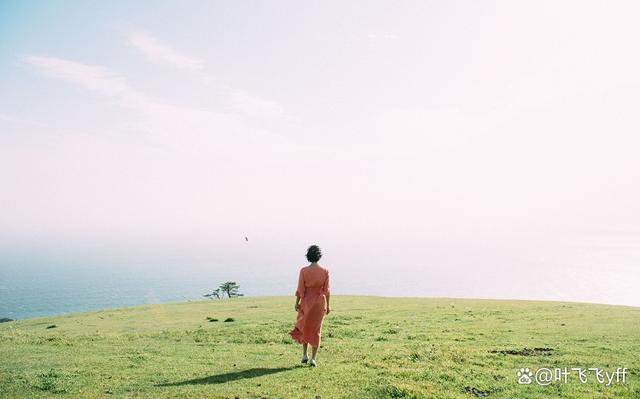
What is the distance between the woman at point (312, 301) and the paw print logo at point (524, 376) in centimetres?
569

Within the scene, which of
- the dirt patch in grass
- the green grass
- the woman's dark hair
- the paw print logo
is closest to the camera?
the green grass

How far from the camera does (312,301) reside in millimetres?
14039

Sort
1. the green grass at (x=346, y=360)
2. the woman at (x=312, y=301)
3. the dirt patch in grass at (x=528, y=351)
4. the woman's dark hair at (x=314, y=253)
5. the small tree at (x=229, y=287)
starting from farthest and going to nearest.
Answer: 1. the small tree at (x=229, y=287)
2. the dirt patch in grass at (x=528, y=351)
3. the woman at (x=312, y=301)
4. the woman's dark hair at (x=314, y=253)
5. the green grass at (x=346, y=360)

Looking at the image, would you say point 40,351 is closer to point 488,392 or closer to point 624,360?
point 488,392

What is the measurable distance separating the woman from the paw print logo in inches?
224

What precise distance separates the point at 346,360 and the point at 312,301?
2602mm

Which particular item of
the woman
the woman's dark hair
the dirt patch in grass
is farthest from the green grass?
the woman's dark hair

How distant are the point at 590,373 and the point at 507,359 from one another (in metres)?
2.36

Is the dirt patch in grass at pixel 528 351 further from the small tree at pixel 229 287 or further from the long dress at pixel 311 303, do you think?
the small tree at pixel 229 287

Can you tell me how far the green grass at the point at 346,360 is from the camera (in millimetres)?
11430

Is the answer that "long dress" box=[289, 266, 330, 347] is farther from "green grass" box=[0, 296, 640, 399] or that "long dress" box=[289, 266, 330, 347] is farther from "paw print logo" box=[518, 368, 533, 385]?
"paw print logo" box=[518, 368, 533, 385]

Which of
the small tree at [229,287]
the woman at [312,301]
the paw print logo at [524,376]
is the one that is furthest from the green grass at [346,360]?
the small tree at [229,287]

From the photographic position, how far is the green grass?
1143 centimetres

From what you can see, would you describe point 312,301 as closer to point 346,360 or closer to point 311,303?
point 311,303
